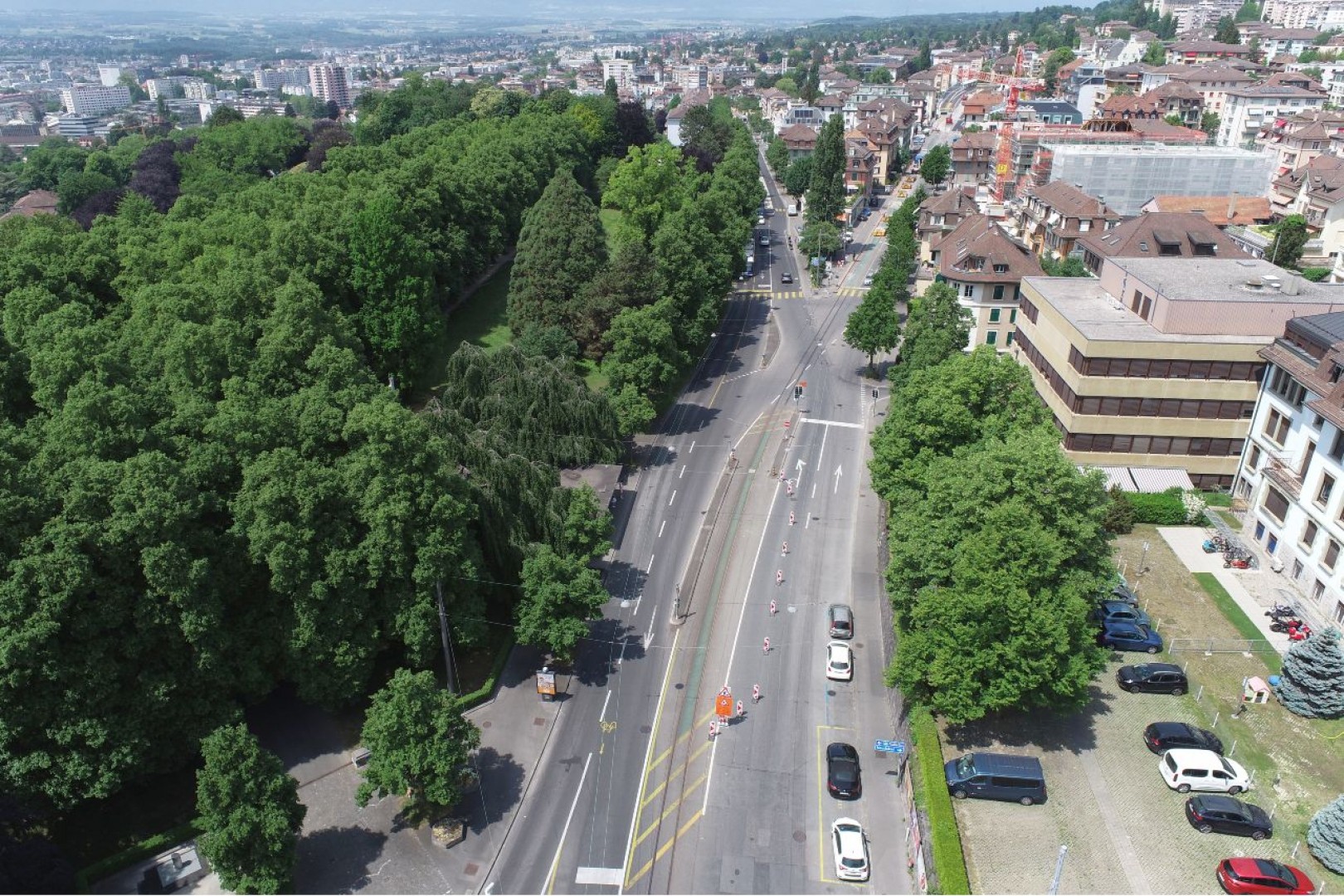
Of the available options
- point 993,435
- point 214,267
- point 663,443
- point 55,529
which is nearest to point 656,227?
point 663,443

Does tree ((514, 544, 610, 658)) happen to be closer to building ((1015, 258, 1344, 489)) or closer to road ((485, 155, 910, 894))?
road ((485, 155, 910, 894))

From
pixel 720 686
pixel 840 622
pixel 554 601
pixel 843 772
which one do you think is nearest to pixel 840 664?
pixel 840 622

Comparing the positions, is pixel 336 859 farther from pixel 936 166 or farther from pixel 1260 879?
pixel 936 166

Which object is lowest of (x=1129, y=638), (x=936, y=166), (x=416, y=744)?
(x=1129, y=638)

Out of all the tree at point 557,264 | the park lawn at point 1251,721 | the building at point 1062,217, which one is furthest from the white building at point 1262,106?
the park lawn at point 1251,721

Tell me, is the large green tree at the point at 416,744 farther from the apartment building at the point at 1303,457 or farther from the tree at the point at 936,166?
the tree at the point at 936,166

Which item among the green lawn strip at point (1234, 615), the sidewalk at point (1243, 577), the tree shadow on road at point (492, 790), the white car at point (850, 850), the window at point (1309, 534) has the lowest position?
the tree shadow on road at point (492, 790)

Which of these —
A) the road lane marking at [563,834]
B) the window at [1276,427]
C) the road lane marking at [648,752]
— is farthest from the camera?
the window at [1276,427]
